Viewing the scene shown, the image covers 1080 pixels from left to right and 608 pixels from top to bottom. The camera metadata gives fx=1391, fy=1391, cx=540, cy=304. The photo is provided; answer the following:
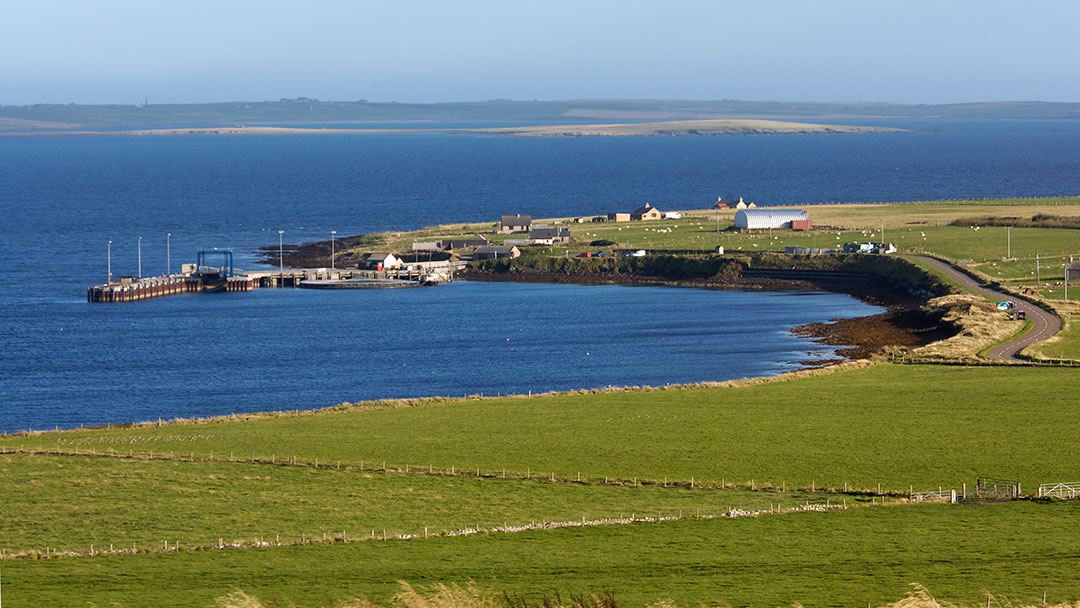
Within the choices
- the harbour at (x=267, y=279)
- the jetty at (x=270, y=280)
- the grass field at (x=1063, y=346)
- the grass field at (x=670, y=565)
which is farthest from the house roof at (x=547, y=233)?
the grass field at (x=670, y=565)

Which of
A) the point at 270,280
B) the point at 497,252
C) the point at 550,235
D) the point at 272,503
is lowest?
the point at 272,503

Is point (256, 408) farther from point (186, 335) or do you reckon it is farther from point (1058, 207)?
point (1058, 207)

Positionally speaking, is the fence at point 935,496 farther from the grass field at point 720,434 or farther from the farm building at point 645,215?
the farm building at point 645,215

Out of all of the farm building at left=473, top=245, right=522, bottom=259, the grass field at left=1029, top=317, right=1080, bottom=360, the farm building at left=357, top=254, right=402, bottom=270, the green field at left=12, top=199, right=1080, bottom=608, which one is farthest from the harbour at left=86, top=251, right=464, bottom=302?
the grass field at left=1029, top=317, right=1080, bottom=360

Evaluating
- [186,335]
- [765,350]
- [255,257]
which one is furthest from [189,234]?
[765,350]

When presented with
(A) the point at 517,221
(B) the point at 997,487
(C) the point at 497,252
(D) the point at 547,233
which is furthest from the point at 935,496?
(A) the point at 517,221

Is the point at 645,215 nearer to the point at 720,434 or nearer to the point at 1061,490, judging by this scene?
the point at 720,434
